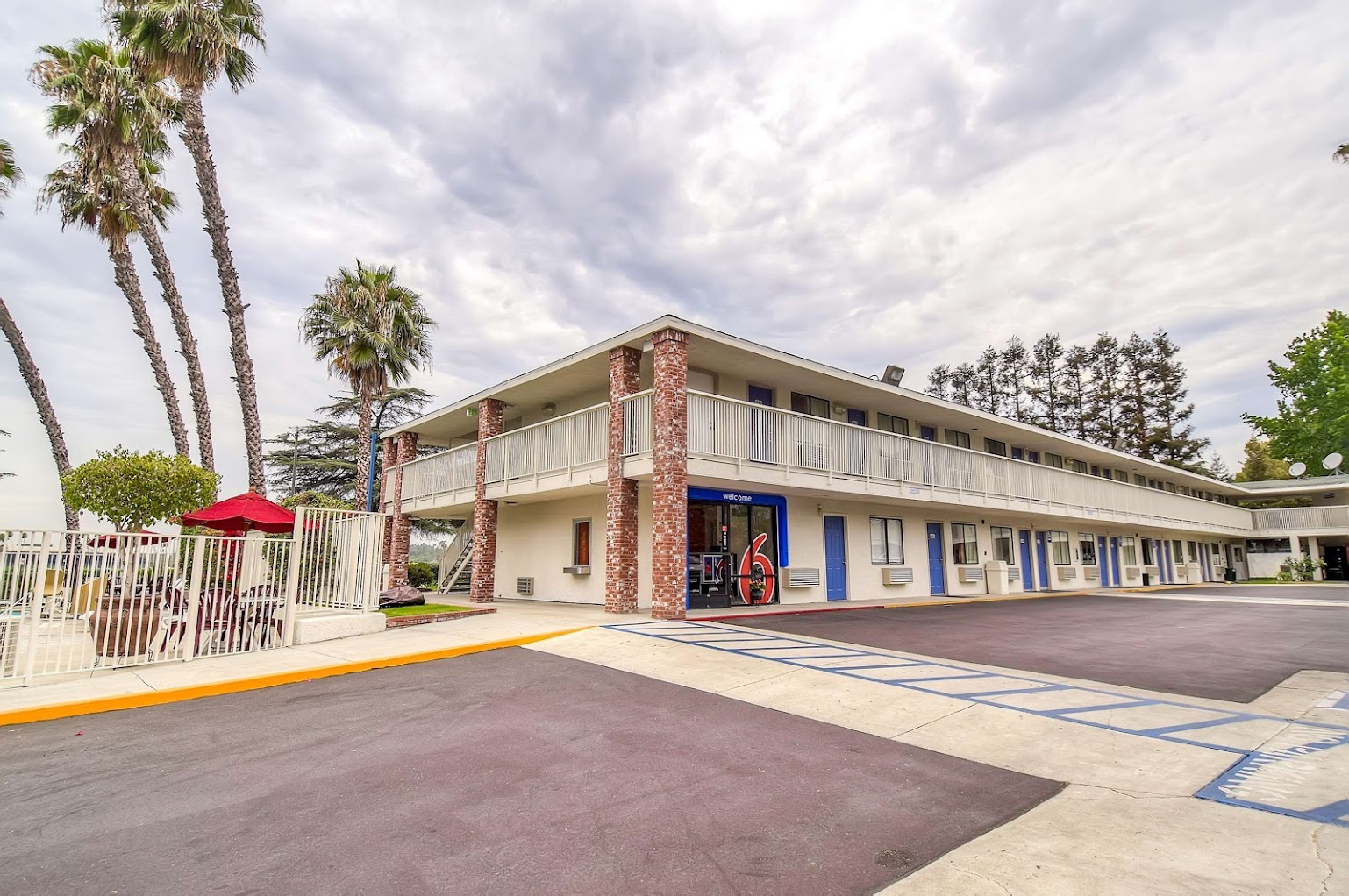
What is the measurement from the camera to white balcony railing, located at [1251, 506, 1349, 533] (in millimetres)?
36344

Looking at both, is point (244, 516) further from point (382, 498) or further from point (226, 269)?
point (382, 498)

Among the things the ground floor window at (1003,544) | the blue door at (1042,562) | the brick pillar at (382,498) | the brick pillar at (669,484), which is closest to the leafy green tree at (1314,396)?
the blue door at (1042,562)

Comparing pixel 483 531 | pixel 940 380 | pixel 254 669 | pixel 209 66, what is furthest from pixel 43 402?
pixel 940 380

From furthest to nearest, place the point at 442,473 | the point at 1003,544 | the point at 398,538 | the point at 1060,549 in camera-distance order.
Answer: the point at 1060,549
the point at 1003,544
the point at 398,538
the point at 442,473

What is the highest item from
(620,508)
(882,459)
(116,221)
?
(116,221)

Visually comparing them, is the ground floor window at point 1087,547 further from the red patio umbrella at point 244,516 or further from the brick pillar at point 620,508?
the red patio umbrella at point 244,516

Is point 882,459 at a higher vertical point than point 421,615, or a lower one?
higher

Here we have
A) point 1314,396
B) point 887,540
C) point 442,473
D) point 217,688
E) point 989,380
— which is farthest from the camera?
point 989,380

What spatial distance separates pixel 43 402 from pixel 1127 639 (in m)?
32.5

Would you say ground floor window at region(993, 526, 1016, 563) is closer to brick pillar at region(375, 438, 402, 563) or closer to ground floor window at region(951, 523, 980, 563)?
ground floor window at region(951, 523, 980, 563)

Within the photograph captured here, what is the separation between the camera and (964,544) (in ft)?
73.4

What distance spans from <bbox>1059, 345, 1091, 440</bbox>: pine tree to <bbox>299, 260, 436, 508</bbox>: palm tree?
170 ft

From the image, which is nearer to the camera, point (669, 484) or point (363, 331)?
point (669, 484)

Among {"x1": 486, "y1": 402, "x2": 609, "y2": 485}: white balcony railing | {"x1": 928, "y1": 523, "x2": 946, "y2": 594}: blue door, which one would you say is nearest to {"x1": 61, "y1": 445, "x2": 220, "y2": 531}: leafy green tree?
{"x1": 486, "y1": 402, "x2": 609, "y2": 485}: white balcony railing
